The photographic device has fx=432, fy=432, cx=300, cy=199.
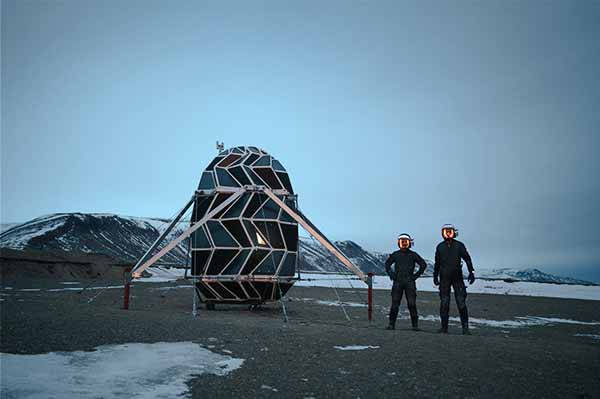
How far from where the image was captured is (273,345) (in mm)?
6629

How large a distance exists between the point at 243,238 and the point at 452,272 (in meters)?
6.24

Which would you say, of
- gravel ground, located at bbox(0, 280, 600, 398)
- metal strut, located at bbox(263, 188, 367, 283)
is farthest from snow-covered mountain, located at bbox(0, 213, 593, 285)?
gravel ground, located at bbox(0, 280, 600, 398)

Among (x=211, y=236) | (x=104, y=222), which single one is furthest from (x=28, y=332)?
(x=104, y=222)

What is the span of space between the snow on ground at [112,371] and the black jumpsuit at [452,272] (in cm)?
611

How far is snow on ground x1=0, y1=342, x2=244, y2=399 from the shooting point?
12.9ft

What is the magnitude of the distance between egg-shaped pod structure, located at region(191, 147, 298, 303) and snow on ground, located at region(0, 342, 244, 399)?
717cm

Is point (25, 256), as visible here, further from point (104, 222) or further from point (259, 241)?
point (104, 222)

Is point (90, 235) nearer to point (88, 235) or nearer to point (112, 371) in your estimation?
point (88, 235)

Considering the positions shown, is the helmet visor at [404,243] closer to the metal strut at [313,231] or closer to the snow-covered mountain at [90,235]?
the metal strut at [313,231]

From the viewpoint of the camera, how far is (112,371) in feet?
15.1

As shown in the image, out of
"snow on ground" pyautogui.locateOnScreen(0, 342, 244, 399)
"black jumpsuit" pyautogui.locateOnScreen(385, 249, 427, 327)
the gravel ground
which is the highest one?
"black jumpsuit" pyautogui.locateOnScreen(385, 249, 427, 327)

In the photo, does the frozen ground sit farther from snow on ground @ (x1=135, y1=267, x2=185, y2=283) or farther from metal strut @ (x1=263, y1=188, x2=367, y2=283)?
metal strut @ (x1=263, y1=188, x2=367, y2=283)

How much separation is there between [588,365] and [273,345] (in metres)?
4.52

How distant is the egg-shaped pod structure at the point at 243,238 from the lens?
13188 mm
